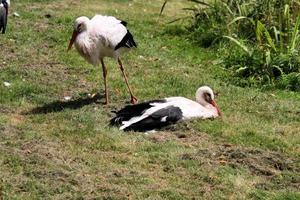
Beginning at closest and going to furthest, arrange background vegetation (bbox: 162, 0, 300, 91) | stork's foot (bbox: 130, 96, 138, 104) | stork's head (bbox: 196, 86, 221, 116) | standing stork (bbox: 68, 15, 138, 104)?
stork's head (bbox: 196, 86, 221, 116) < standing stork (bbox: 68, 15, 138, 104) < stork's foot (bbox: 130, 96, 138, 104) < background vegetation (bbox: 162, 0, 300, 91)

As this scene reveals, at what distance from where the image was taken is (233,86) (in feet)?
31.2

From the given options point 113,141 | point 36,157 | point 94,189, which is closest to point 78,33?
point 113,141

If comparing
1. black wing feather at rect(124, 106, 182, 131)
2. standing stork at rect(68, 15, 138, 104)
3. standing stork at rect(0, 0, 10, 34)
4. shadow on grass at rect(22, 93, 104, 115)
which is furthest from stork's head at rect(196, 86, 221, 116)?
standing stork at rect(0, 0, 10, 34)

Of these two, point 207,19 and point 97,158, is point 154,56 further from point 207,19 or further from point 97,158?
point 97,158

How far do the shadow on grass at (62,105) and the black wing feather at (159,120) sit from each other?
3.73 feet

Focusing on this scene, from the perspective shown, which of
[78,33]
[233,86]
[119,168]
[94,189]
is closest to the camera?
[94,189]

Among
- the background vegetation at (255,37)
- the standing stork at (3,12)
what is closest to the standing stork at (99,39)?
the background vegetation at (255,37)

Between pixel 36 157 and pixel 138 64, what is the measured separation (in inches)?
172

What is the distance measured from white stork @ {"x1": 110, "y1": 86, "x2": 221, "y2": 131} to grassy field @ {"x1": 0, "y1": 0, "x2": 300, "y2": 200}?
124 millimetres

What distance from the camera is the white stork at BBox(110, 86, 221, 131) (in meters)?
7.40

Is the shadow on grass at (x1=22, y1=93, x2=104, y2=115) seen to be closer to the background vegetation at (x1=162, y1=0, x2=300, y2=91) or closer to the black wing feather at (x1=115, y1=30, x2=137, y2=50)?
the black wing feather at (x1=115, y1=30, x2=137, y2=50)

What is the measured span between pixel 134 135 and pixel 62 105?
145cm

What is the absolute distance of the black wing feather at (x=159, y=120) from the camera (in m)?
7.38

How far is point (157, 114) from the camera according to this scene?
7.44 m
